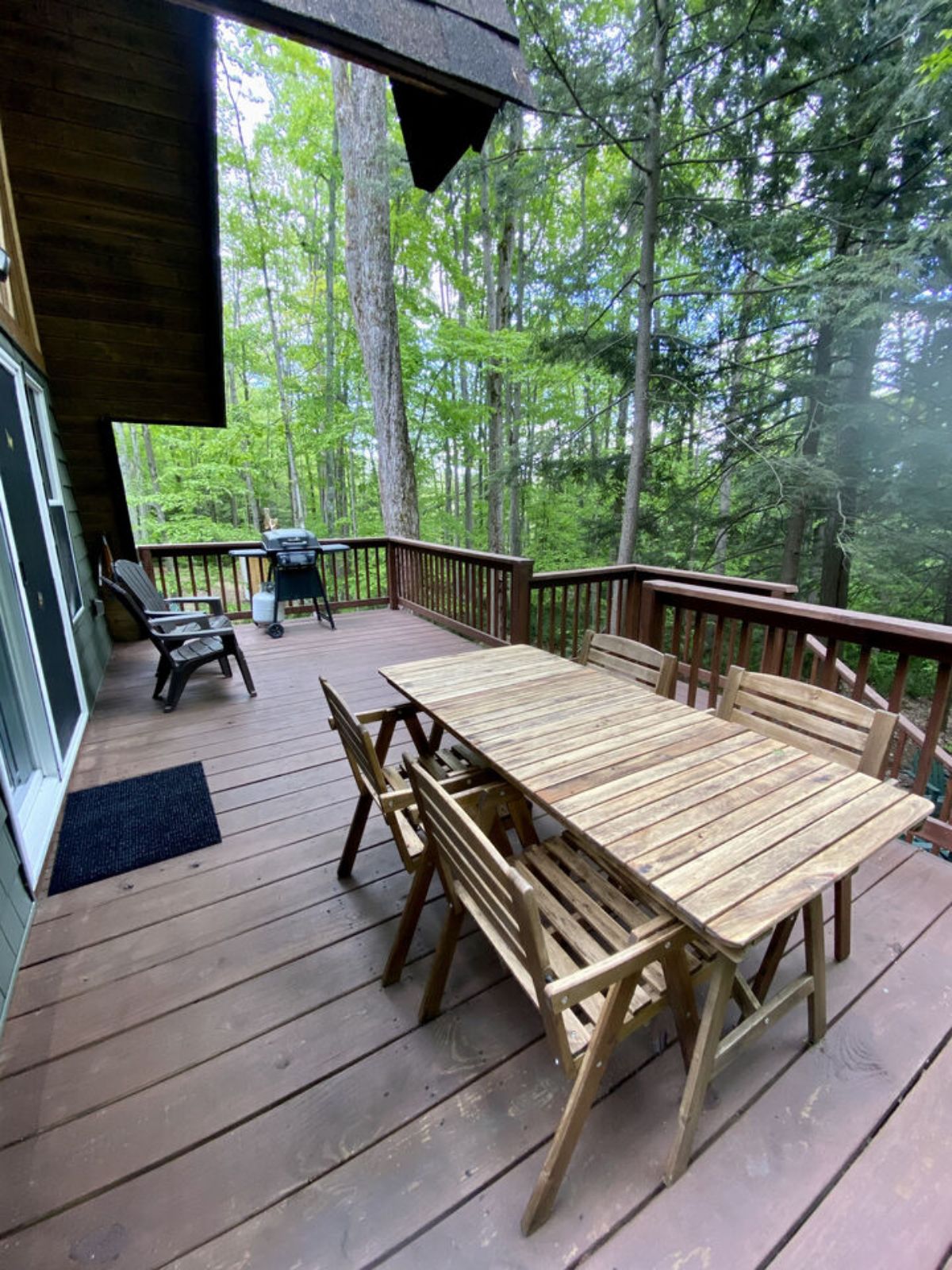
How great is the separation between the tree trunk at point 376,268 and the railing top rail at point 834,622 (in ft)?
16.9

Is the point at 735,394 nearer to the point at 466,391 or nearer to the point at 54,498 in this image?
the point at 466,391

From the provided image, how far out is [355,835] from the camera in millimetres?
1942

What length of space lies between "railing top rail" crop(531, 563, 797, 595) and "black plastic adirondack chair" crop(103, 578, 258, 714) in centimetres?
220

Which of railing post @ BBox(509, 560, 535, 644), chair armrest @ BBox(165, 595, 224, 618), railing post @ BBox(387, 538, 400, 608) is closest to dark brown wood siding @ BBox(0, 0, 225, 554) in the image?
chair armrest @ BBox(165, 595, 224, 618)

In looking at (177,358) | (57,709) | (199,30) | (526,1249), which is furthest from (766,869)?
(177,358)

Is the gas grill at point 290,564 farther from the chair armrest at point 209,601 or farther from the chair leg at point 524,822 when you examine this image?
the chair leg at point 524,822

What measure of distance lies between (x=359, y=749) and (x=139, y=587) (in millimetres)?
3258

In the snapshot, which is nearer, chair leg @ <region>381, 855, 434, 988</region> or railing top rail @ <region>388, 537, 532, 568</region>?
chair leg @ <region>381, 855, 434, 988</region>

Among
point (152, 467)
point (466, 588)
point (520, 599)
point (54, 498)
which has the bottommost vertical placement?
point (466, 588)

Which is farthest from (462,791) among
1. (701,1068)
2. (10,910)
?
(10,910)

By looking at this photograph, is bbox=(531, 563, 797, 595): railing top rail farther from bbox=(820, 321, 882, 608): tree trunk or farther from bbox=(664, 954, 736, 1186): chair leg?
bbox=(820, 321, 882, 608): tree trunk

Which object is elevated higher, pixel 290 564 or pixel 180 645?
pixel 290 564

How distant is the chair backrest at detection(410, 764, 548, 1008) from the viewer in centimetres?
95

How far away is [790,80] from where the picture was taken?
Answer: 5082mm
